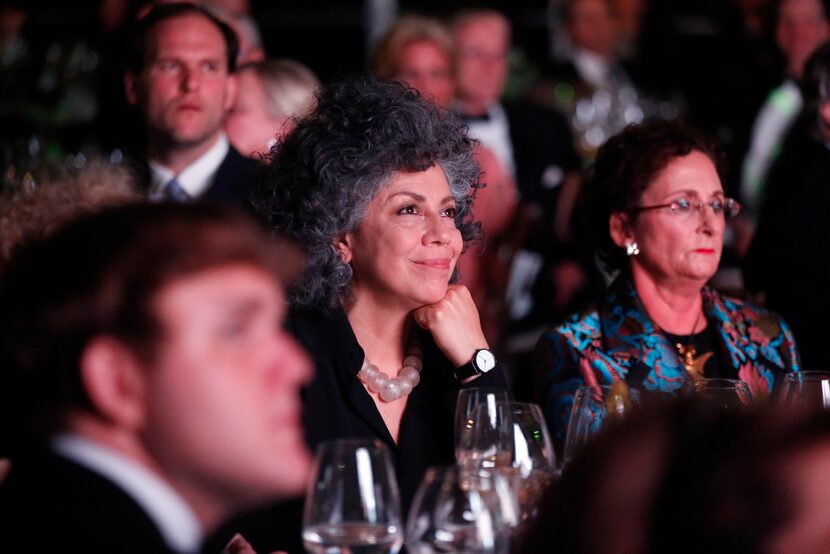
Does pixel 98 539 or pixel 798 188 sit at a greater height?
pixel 798 188

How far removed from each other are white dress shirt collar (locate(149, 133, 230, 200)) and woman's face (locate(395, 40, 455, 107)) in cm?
143

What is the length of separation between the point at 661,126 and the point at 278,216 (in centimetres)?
123

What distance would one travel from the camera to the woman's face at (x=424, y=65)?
17.8 feet

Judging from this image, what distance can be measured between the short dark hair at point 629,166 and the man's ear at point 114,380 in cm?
237

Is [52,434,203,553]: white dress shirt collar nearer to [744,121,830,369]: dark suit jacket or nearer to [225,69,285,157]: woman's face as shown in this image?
[744,121,830,369]: dark suit jacket

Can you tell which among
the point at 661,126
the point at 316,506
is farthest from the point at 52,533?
the point at 661,126

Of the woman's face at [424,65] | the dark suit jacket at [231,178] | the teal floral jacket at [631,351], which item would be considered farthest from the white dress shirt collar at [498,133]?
the teal floral jacket at [631,351]

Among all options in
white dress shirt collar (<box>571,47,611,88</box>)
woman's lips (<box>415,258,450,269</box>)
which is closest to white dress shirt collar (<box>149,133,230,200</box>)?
woman's lips (<box>415,258,450,269</box>)

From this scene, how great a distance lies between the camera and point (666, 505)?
1117mm

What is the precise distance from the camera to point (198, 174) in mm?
4180

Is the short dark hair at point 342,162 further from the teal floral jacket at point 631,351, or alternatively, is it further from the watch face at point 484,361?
the teal floral jacket at point 631,351

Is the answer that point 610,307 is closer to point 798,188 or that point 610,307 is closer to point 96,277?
point 798,188

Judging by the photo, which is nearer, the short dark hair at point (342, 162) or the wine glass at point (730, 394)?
the wine glass at point (730, 394)

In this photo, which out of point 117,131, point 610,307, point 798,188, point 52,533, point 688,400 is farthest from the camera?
point 117,131
